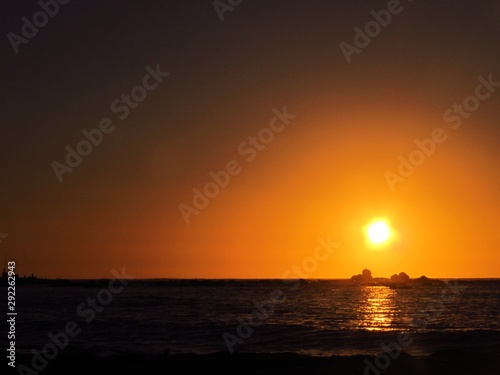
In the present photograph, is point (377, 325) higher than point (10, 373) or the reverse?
higher

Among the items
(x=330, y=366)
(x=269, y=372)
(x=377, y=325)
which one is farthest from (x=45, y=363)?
(x=377, y=325)

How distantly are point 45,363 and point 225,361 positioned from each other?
6.97 metres

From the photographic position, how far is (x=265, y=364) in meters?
23.4

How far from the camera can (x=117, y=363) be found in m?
23.6

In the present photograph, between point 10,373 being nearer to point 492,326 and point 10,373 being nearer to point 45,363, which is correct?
point 45,363

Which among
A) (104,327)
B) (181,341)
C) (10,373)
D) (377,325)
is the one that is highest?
(377,325)

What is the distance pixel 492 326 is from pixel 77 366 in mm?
36973

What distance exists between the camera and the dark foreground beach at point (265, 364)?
21812 millimetres

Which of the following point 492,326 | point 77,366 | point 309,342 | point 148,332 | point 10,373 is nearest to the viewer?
point 10,373

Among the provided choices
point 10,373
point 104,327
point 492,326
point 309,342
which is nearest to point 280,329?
point 309,342

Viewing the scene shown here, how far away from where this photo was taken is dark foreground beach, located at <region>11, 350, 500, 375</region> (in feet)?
71.6

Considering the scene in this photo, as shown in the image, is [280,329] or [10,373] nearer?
[10,373]

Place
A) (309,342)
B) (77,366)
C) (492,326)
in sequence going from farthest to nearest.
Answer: (492,326) < (309,342) < (77,366)

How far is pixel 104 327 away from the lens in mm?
45531
